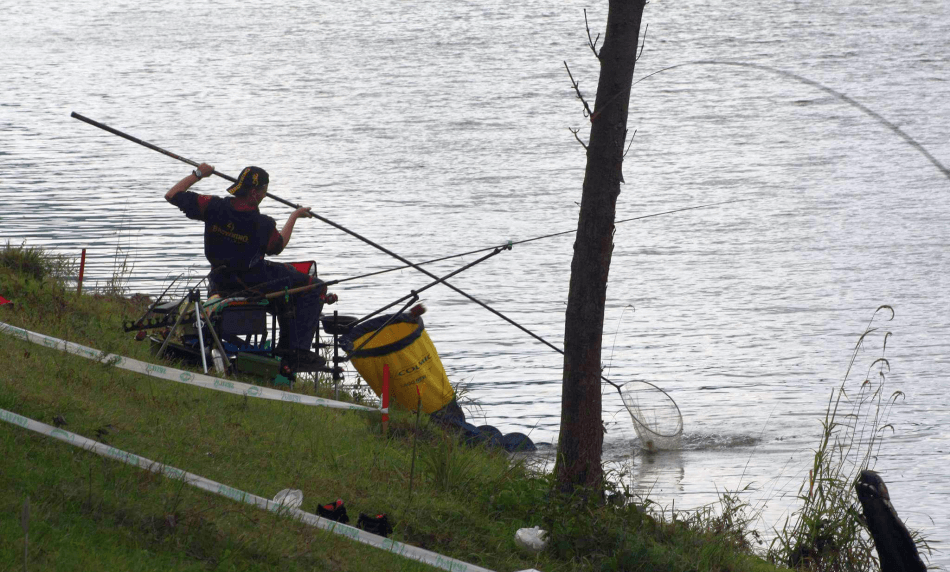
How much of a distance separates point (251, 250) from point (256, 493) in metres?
2.76

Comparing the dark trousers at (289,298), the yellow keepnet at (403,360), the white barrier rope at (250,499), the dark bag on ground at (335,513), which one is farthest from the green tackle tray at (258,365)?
the dark bag on ground at (335,513)

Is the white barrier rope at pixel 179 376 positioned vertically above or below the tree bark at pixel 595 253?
below

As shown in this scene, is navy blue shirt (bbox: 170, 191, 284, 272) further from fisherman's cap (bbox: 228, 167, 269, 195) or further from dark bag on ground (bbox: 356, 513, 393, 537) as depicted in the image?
dark bag on ground (bbox: 356, 513, 393, 537)

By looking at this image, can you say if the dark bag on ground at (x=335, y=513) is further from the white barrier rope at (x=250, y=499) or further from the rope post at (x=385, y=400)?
the rope post at (x=385, y=400)

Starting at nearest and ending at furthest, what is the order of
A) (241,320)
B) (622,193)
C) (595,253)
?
1. (595,253)
2. (241,320)
3. (622,193)

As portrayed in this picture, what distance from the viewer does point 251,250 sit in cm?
761

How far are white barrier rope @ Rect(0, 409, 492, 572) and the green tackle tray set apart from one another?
2.41 m

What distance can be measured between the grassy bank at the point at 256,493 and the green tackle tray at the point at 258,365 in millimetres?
572

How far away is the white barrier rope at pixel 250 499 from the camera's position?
4.82 m

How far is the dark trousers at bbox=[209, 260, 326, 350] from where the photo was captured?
301 inches

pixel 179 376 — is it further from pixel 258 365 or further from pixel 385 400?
pixel 385 400

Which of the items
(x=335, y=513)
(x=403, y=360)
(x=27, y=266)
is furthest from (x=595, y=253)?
(x=27, y=266)

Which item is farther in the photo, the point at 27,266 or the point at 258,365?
the point at 27,266

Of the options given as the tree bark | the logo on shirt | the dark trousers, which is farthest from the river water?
the logo on shirt
